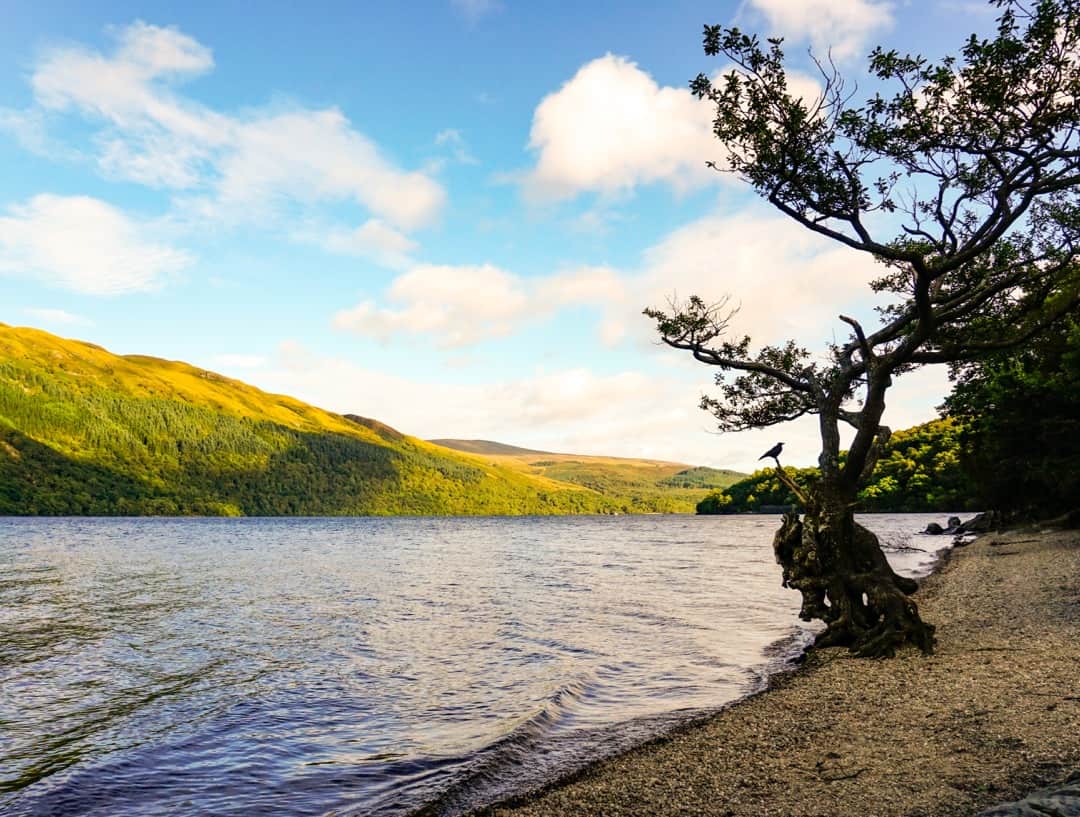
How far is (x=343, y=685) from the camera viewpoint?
18203 millimetres

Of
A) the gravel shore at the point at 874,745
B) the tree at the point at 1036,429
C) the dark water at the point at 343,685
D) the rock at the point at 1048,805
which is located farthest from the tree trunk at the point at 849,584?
the tree at the point at 1036,429

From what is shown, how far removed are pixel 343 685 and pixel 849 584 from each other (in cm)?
1359

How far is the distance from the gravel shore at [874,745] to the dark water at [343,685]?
1784 millimetres

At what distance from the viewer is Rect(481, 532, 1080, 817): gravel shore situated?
832 centimetres

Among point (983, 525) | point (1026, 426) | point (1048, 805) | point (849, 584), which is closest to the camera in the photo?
point (1048, 805)

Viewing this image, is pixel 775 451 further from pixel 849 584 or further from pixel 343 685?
pixel 343 685

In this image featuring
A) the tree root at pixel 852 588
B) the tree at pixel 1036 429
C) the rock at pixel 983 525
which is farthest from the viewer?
the rock at pixel 983 525

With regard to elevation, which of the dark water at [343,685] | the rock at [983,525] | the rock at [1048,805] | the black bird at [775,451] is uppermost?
the black bird at [775,451]

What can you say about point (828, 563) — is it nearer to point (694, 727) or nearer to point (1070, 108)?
point (694, 727)

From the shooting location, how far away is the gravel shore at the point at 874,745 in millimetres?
8320

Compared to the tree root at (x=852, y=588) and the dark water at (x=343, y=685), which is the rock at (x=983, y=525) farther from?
the tree root at (x=852, y=588)

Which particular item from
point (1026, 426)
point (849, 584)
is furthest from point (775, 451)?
point (1026, 426)

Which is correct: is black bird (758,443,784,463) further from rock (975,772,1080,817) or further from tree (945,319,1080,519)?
tree (945,319,1080,519)

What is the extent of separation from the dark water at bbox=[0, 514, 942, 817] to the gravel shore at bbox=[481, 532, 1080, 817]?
1.78 meters
